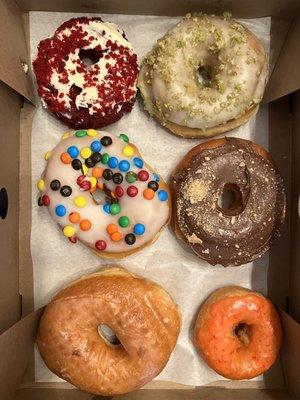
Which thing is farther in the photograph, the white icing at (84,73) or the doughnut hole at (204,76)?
the doughnut hole at (204,76)

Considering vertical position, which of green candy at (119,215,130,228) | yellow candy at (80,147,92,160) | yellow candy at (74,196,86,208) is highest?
yellow candy at (80,147,92,160)

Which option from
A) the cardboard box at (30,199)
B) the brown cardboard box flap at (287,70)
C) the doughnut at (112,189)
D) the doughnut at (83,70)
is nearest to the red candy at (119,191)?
the doughnut at (112,189)

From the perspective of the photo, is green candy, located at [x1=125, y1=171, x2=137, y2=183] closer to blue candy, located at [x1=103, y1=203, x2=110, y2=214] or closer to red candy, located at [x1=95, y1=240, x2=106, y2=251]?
blue candy, located at [x1=103, y1=203, x2=110, y2=214]

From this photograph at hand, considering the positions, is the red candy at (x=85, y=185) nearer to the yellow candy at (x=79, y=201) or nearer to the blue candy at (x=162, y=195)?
the yellow candy at (x=79, y=201)

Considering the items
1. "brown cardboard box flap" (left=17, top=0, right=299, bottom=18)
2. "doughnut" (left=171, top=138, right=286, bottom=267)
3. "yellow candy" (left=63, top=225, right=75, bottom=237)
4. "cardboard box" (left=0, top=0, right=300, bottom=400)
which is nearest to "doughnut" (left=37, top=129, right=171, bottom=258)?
"yellow candy" (left=63, top=225, right=75, bottom=237)

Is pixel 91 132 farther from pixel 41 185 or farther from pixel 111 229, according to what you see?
pixel 111 229

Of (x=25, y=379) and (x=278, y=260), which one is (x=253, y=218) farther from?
(x=25, y=379)
